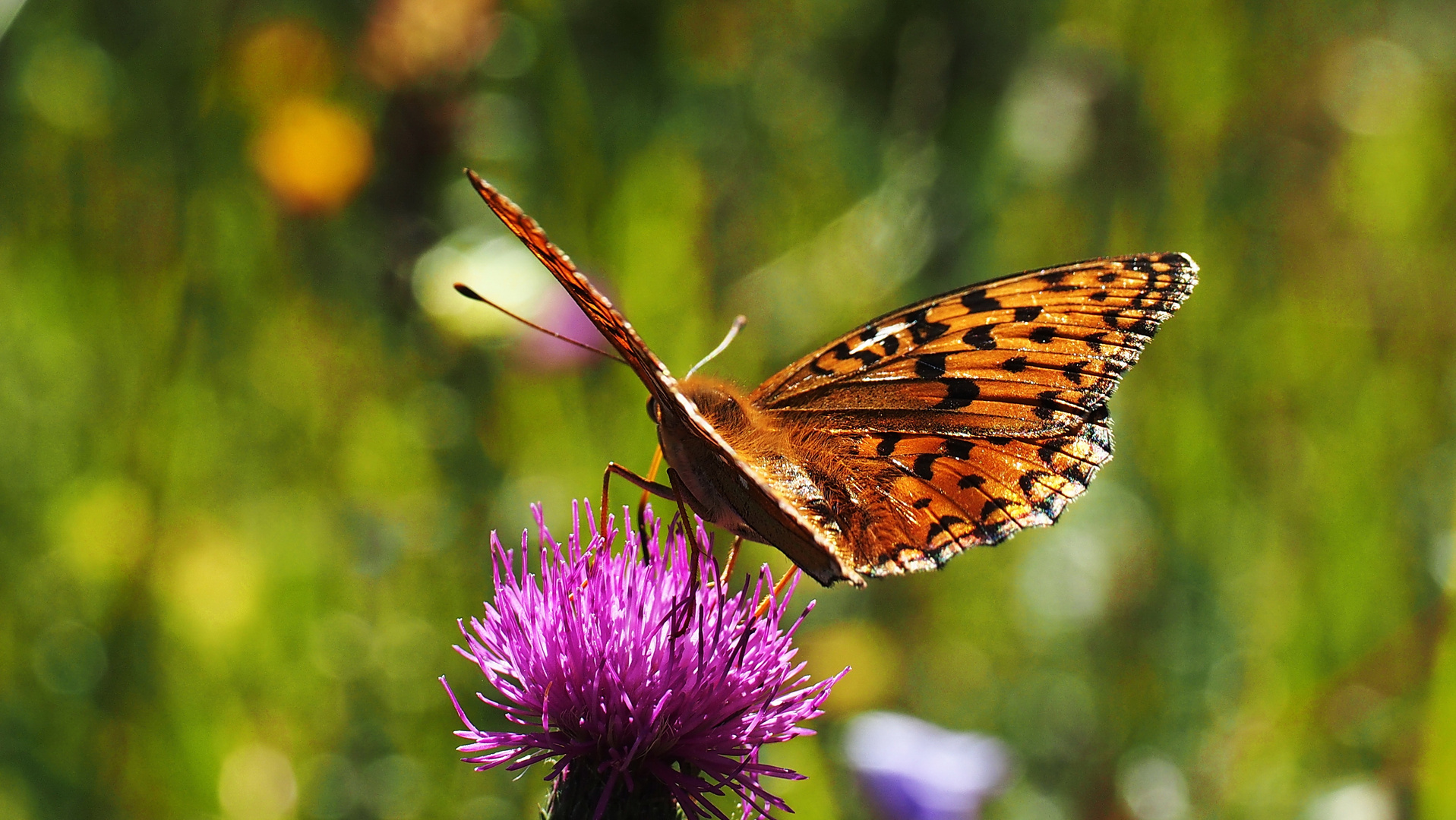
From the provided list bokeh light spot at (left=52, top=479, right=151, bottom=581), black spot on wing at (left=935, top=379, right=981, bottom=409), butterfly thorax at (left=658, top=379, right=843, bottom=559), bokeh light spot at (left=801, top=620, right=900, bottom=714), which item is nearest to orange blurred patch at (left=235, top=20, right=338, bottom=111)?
bokeh light spot at (left=52, top=479, right=151, bottom=581)

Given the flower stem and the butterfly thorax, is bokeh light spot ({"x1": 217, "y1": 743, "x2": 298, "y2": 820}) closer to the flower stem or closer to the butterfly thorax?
the flower stem

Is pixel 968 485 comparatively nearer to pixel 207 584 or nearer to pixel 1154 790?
pixel 1154 790

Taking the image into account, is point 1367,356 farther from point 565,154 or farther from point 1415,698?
point 565,154

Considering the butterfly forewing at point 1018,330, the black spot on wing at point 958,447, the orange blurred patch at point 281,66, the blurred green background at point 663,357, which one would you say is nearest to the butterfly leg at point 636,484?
the butterfly forewing at point 1018,330

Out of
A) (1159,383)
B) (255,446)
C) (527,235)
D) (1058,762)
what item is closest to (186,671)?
(255,446)

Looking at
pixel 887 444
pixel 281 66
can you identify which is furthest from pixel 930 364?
pixel 281 66
